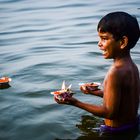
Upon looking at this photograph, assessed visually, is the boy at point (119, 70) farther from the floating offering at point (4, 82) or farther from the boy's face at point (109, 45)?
the floating offering at point (4, 82)

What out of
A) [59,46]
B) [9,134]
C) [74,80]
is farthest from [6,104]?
[59,46]

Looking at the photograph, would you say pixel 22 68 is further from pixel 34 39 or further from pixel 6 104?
pixel 34 39

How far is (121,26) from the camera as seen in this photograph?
3.72 m

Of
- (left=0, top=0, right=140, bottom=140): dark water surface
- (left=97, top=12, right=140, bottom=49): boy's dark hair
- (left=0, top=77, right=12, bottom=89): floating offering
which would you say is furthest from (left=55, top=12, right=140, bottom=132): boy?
(left=0, top=77, right=12, bottom=89): floating offering

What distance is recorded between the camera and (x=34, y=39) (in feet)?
31.3

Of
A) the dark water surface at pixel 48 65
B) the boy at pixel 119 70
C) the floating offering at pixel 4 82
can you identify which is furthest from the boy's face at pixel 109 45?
the floating offering at pixel 4 82

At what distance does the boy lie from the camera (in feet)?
12.2

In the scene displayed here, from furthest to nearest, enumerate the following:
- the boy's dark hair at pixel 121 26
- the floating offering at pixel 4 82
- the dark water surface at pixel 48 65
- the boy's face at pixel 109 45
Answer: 1. the floating offering at pixel 4 82
2. the dark water surface at pixel 48 65
3. the boy's face at pixel 109 45
4. the boy's dark hair at pixel 121 26

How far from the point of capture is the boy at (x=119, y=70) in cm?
373

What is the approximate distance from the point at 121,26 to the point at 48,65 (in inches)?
141

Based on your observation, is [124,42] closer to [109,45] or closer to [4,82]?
[109,45]

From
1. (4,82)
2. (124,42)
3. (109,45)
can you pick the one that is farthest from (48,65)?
(124,42)

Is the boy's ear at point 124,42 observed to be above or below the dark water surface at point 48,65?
above

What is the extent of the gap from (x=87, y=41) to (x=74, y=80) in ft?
9.13
